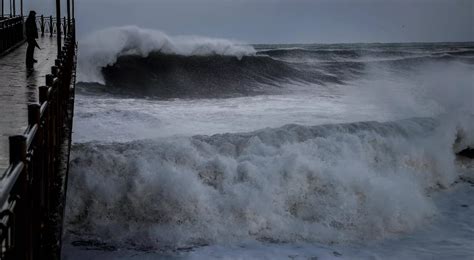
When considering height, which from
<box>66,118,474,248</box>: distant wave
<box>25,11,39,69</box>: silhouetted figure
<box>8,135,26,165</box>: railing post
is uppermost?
<box>25,11,39,69</box>: silhouetted figure

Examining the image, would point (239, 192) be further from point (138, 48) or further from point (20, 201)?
point (138, 48)

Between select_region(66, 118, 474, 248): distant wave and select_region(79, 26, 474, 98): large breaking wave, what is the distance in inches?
507

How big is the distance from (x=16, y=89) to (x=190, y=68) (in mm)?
21346

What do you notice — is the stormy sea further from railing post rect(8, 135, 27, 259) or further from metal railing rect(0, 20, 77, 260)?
railing post rect(8, 135, 27, 259)

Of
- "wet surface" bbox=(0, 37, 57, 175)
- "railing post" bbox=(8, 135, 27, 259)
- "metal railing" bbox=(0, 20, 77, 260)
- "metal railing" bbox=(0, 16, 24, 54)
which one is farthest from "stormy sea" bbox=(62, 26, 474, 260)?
"railing post" bbox=(8, 135, 27, 259)

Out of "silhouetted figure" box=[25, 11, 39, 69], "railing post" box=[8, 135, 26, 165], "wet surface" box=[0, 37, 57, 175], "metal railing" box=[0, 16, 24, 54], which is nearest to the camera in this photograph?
"railing post" box=[8, 135, 26, 165]

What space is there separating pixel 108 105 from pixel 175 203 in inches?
397

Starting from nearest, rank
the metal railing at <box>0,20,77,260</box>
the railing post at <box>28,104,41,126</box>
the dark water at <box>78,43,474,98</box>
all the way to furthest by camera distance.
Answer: the metal railing at <box>0,20,77,260</box>
the railing post at <box>28,104,41,126</box>
the dark water at <box>78,43,474,98</box>

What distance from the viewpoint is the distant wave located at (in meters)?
→ 9.16

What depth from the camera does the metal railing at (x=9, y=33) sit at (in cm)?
1667

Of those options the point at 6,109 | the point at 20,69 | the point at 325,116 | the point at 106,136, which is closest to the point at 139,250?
the point at 6,109

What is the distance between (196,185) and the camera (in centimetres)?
1006

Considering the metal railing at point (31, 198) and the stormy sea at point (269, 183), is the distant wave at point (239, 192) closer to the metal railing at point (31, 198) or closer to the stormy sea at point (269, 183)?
the stormy sea at point (269, 183)

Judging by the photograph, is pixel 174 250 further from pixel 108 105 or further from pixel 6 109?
pixel 108 105
